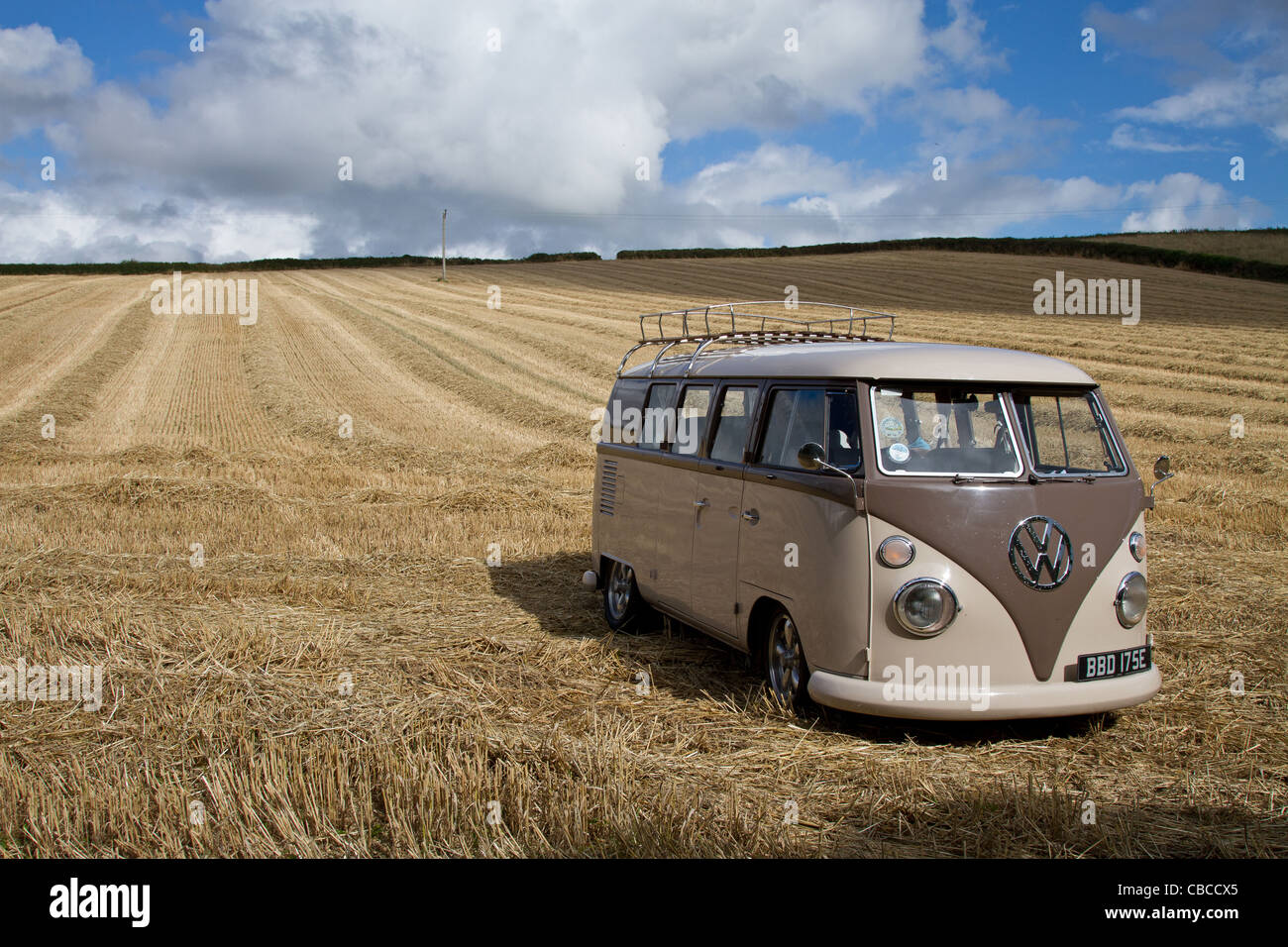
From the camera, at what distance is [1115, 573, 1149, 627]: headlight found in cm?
579

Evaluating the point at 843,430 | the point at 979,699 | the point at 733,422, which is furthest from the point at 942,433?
the point at 733,422

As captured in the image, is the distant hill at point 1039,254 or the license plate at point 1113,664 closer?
the license plate at point 1113,664

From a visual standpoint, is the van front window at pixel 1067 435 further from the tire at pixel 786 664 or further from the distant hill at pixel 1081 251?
the distant hill at pixel 1081 251

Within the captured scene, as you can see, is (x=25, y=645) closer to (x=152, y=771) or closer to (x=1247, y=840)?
(x=152, y=771)

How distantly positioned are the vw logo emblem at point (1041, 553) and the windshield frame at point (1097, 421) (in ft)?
1.00

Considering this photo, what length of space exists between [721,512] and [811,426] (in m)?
1.01

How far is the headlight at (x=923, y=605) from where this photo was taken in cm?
546

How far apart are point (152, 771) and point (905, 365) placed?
4.25 meters

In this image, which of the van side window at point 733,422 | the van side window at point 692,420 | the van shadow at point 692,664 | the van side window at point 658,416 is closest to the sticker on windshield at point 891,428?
the van side window at point 733,422

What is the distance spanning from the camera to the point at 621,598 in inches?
333

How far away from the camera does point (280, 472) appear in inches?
610

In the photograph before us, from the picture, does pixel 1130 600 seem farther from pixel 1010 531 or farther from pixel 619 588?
pixel 619 588

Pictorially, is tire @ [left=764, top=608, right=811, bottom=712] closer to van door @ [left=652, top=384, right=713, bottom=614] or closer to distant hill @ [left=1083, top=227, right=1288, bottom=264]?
van door @ [left=652, top=384, right=713, bottom=614]
